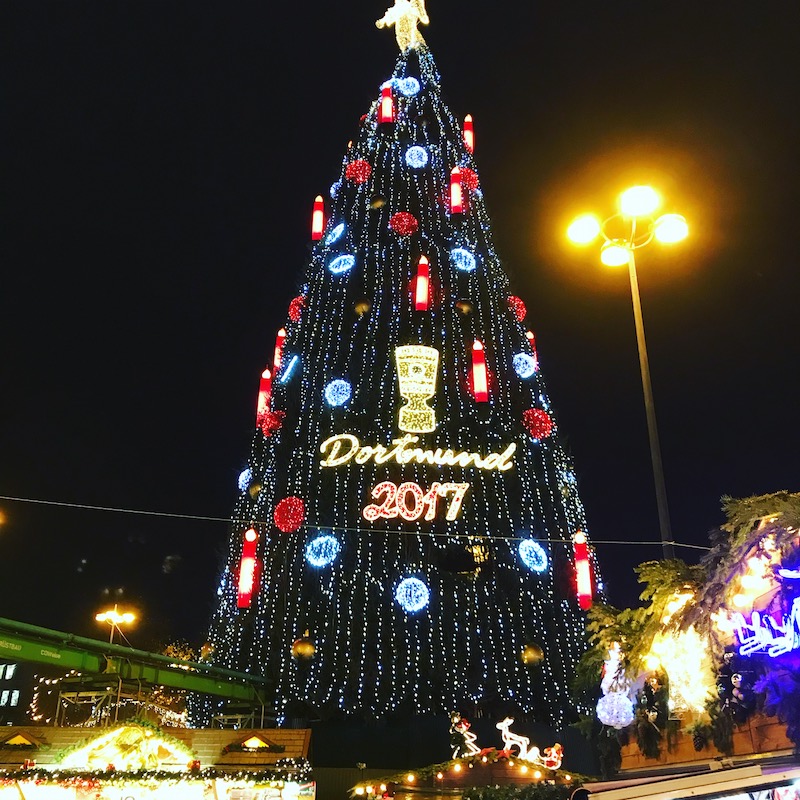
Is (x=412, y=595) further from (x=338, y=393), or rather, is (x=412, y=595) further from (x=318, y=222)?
(x=318, y=222)

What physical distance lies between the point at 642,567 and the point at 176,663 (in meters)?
21.3

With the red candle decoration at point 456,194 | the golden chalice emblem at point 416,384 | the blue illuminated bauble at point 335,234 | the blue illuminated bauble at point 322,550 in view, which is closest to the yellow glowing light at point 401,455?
the golden chalice emblem at point 416,384

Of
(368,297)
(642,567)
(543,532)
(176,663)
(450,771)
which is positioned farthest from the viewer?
(368,297)

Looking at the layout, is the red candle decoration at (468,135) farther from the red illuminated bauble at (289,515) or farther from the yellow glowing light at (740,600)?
the yellow glowing light at (740,600)

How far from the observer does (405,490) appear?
1193 inches

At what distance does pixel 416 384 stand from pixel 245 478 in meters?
9.49

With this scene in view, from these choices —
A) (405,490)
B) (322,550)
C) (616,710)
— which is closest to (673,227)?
(616,710)

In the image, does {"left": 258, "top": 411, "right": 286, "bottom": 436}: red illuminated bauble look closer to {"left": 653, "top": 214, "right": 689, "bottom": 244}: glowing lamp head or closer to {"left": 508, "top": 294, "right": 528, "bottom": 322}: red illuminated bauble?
{"left": 508, "top": 294, "right": 528, "bottom": 322}: red illuminated bauble

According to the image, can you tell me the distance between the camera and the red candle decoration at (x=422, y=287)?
3350 centimetres

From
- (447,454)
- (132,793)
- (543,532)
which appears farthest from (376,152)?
(132,793)

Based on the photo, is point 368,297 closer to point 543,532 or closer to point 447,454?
point 447,454

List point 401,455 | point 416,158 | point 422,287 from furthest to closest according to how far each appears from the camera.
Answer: point 416,158
point 422,287
point 401,455

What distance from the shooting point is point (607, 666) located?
9547mm

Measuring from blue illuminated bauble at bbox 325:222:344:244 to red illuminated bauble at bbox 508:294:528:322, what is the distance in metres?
9.14
